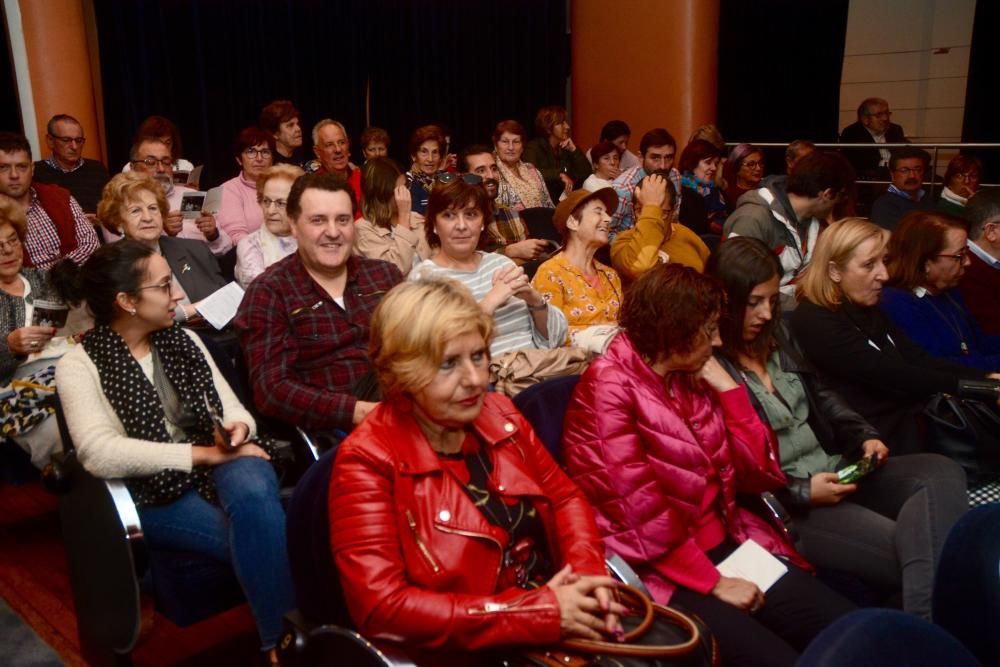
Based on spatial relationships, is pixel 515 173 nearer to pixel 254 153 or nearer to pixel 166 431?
pixel 254 153

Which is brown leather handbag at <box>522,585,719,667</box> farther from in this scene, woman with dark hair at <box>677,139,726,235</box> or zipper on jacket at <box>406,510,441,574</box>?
woman with dark hair at <box>677,139,726,235</box>

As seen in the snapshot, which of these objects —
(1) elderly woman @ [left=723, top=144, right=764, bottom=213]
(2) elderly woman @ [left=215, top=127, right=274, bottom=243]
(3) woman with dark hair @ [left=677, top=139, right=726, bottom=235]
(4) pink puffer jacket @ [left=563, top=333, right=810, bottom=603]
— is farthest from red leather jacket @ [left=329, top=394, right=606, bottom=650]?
(1) elderly woman @ [left=723, top=144, right=764, bottom=213]

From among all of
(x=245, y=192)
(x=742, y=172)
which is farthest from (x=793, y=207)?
(x=245, y=192)

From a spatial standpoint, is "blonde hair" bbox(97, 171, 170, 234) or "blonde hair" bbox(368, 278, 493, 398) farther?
"blonde hair" bbox(97, 171, 170, 234)

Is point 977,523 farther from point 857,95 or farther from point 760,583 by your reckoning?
point 857,95

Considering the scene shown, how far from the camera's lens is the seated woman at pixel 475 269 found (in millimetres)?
2746

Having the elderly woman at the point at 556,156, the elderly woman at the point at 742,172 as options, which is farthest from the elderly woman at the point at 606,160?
the elderly woman at the point at 742,172

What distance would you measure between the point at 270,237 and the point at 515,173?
2220mm

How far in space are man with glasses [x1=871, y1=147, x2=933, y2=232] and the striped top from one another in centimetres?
319

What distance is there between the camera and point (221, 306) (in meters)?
2.70

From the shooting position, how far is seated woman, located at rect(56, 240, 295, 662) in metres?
1.87

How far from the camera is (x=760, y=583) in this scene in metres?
1.77

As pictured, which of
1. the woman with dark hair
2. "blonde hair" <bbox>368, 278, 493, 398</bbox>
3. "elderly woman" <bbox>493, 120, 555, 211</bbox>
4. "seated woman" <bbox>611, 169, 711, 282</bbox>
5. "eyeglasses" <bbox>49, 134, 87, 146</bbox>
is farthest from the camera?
"elderly woman" <bbox>493, 120, 555, 211</bbox>

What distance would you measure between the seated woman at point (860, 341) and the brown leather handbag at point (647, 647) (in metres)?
1.28
